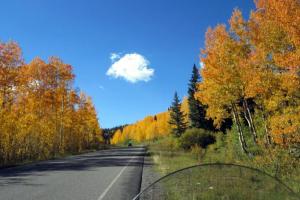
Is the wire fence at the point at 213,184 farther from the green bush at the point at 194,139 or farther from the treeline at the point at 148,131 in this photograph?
the treeline at the point at 148,131

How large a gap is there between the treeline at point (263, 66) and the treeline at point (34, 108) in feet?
49.7

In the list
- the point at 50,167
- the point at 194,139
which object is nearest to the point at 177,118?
the point at 194,139

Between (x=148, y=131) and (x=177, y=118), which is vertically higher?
(x=148, y=131)

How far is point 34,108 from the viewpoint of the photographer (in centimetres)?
3738

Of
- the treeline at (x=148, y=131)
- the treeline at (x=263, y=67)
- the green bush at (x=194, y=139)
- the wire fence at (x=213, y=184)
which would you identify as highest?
the treeline at (x=148, y=131)

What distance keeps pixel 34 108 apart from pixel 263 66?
89.6 feet

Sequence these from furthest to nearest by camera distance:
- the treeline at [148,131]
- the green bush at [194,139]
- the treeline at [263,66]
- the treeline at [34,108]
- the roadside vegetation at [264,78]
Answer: the treeline at [148,131]
the green bush at [194,139]
the treeline at [34,108]
the treeline at [263,66]
the roadside vegetation at [264,78]

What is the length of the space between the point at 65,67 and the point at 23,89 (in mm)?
9921

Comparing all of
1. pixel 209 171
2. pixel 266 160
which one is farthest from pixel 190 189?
pixel 266 160

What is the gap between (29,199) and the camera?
9.16 meters

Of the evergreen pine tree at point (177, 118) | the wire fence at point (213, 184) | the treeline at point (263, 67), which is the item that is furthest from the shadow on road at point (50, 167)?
the evergreen pine tree at point (177, 118)

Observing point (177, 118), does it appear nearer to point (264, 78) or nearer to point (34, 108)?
point (34, 108)

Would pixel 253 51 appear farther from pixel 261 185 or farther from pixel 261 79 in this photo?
pixel 261 185

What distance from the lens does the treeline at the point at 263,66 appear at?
15227mm
